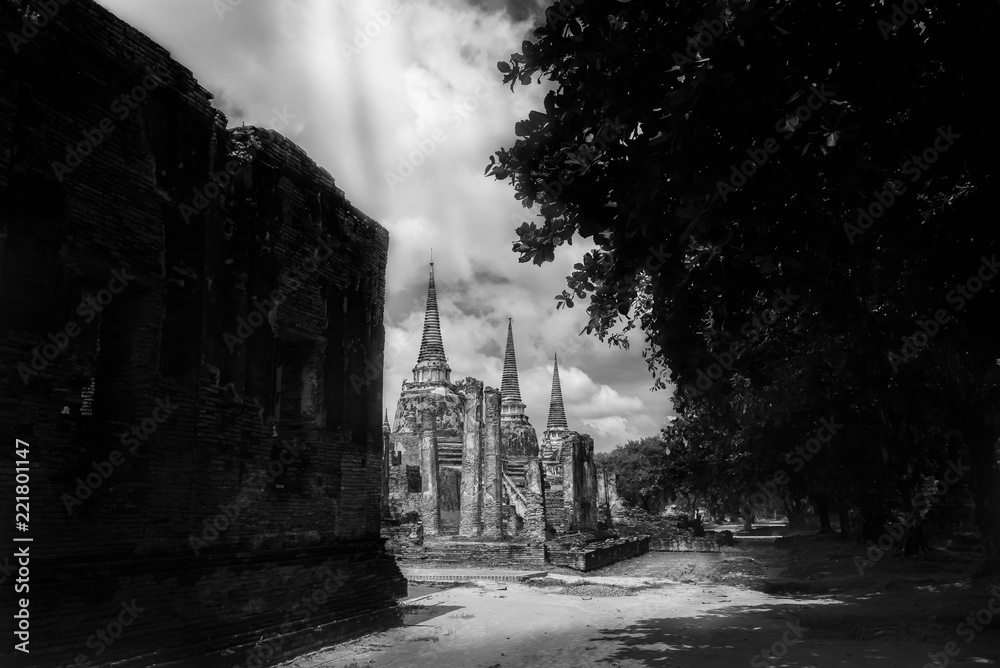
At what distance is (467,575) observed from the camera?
20.9 metres

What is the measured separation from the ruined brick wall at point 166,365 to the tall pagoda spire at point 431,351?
139ft

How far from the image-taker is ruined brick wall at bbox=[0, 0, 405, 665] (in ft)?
22.6

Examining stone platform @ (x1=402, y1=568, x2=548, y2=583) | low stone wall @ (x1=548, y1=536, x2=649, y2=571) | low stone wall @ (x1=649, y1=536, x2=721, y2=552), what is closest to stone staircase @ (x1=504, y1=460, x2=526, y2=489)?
low stone wall @ (x1=649, y1=536, x2=721, y2=552)

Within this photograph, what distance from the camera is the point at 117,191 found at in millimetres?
7816

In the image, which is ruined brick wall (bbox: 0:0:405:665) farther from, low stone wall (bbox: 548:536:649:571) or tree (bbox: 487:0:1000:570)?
low stone wall (bbox: 548:536:649:571)

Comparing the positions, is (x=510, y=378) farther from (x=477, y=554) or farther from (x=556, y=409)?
(x=477, y=554)

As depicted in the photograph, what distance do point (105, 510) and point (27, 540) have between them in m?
0.83

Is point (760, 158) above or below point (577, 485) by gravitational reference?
below

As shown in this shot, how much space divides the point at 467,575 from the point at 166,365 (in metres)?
14.4

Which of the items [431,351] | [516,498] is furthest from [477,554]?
[431,351]

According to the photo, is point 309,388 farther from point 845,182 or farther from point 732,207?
point 845,182

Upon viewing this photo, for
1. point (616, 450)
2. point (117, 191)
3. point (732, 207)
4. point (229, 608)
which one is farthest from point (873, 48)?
point (616, 450)

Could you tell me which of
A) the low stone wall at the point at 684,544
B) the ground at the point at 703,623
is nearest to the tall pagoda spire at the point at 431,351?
the low stone wall at the point at 684,544

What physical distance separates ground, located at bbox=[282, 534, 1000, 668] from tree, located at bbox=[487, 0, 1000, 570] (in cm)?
377
